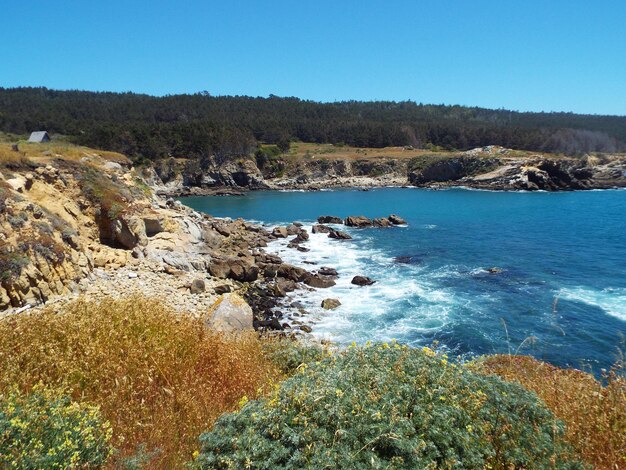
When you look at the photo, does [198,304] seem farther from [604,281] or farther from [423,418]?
[604,281]

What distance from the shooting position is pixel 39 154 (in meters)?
25.3

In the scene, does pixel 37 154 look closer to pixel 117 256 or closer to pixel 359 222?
pixel 117 256

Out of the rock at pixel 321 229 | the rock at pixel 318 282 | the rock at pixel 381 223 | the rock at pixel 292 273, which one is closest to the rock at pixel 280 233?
the rock at pixel 321 229

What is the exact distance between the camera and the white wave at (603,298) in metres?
21.2

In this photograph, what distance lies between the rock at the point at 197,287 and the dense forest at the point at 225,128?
76.3 m

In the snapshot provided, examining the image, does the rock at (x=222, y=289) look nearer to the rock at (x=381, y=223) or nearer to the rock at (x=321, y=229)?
the rock at (x=321, y=229)

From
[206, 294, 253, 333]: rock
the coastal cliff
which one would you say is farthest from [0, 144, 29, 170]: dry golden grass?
the coastal cliff

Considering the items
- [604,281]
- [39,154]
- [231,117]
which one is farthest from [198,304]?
[231,117]

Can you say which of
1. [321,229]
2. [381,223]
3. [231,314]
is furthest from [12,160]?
[381,223]

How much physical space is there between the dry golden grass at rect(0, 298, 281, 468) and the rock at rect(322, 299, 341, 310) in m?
14.7

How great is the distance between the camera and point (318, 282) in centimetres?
2569

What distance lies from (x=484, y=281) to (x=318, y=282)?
1088 cm

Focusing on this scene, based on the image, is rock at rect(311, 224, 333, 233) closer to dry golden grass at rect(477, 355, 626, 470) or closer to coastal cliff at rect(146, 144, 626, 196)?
dry golden grass at rect(477, 355, 626, 470)

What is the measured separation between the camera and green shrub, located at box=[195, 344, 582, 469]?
3.42 metres
